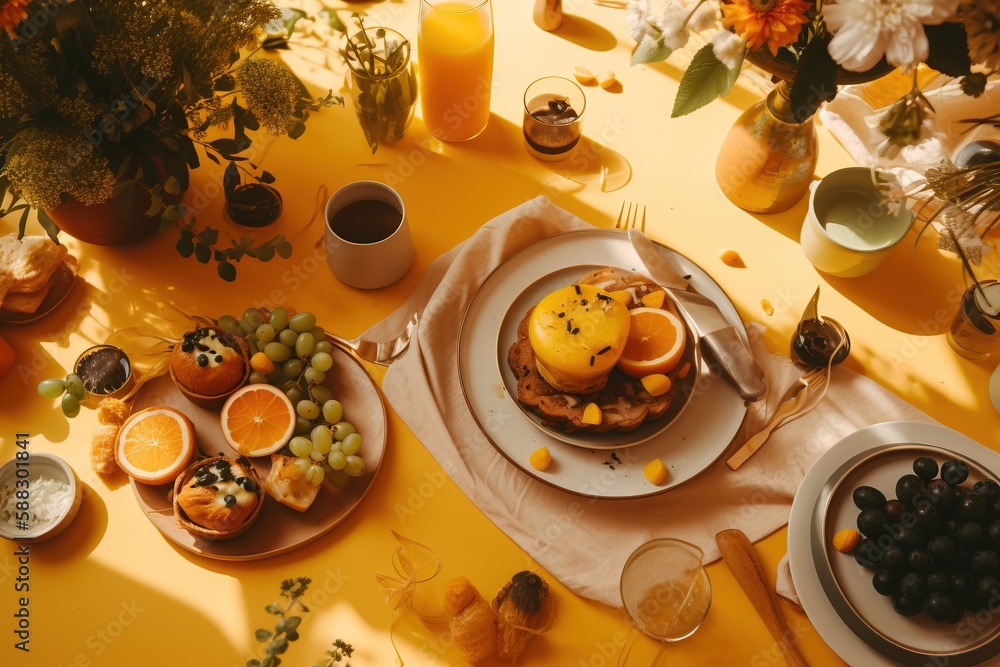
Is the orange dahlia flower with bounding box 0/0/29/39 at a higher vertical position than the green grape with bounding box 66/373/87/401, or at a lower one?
higher

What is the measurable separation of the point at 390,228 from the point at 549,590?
67 centimetres

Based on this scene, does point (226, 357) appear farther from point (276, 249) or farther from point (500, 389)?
point (500, 389)

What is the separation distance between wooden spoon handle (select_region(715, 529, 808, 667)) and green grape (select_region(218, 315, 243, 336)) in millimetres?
866

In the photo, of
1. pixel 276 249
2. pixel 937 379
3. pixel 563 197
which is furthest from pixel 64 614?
pixel 937 379

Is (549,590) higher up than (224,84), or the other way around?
(224,84)

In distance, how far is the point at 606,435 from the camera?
1204 millimetres

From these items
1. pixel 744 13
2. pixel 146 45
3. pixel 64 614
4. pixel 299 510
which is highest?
pixel 744 13

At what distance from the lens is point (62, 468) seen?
116cm

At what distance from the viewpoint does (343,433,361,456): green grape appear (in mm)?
1168

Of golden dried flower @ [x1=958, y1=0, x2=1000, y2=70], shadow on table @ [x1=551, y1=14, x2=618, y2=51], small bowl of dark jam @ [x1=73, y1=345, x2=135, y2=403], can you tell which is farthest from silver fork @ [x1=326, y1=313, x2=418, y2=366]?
golden dried flower @ [x1=958, y1=0, x2=1000, y2=70]

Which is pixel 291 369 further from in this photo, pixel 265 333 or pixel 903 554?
pixel 903 554

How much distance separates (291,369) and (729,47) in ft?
2.73

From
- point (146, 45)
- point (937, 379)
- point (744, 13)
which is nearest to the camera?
point (744, 13)

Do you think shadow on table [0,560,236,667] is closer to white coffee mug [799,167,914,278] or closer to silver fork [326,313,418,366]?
silver fork [326,313,418,366]
